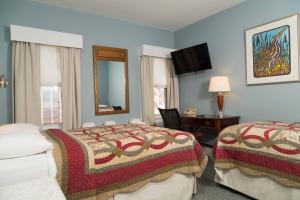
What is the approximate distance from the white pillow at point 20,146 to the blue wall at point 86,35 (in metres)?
1.89

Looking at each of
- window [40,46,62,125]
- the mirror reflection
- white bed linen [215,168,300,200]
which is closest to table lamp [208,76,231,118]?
white bed linen [215,168,300,200]

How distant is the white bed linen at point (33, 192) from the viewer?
95 centimetres

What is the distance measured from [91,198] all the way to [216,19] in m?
3.64

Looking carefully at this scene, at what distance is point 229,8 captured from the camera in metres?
3.49

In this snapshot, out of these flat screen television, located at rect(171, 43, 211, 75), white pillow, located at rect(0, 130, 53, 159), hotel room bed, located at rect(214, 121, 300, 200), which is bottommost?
hotel room bed, located at rect(214, 121, 300, 200)

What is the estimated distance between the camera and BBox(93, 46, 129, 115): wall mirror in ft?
11.9

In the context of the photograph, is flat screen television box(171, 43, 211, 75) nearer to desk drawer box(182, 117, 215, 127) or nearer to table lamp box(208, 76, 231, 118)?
table lamp box(208, 76, 231, 118)

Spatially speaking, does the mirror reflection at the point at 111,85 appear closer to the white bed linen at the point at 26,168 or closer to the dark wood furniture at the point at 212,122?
the dark wood furniture at the point at 212,122

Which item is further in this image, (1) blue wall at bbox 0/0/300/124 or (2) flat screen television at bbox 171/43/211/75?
(2) flat screen television at bbox 171/43/211/75

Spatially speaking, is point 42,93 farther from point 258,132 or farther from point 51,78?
point 258,132

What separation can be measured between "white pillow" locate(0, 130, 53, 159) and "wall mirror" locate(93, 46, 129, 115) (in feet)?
7.14

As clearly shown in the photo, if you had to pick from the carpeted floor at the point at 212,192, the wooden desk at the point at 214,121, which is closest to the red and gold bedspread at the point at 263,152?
the carpeted floor at the point at 212,192

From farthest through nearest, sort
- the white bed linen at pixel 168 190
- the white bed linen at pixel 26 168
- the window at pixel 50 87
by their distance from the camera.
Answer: the window at pixel 50 87 → the white bed linen at pixel 168 190 → the white bed linen at pixel 26 168

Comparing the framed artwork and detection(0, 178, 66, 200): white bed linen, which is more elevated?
the framed artwork
